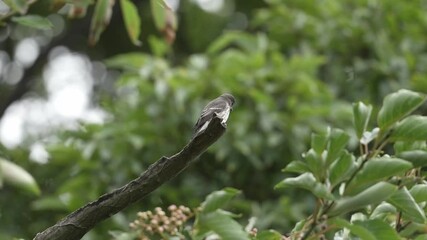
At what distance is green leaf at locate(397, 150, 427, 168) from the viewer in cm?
145

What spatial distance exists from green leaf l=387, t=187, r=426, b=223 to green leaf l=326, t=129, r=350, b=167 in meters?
0.11

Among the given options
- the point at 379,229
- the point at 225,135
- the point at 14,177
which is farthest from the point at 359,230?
the point at 225,135

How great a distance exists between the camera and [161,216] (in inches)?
65.2

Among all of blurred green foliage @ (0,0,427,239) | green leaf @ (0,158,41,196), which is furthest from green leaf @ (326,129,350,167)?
blurred green foliage @ (0,0,427,239)

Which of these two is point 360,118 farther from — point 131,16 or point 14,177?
point 131,16

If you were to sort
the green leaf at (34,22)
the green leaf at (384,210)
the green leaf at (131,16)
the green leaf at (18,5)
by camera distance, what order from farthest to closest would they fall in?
1. the green leaf at (131,16)
2. the green leaf at (34,22)
3. the green leaf at (18,5)
4. the green leaf at (384,210)

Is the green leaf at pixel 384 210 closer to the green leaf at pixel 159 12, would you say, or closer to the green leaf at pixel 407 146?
the green leaf at pixel 407 146

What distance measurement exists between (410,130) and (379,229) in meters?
0.17

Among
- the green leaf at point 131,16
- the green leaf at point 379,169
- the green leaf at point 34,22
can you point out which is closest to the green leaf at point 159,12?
the green leaf at point 131,16

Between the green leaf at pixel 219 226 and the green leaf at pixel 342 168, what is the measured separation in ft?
0.54

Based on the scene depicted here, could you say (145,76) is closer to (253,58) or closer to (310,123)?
(253,58)

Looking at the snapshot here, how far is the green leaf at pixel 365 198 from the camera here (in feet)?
4.56

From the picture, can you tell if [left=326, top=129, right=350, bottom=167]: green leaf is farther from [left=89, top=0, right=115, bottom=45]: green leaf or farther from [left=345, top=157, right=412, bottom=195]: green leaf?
[left=89, top=0, right=115, bottom=45]: green leaf

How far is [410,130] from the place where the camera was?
1463 millimetres
